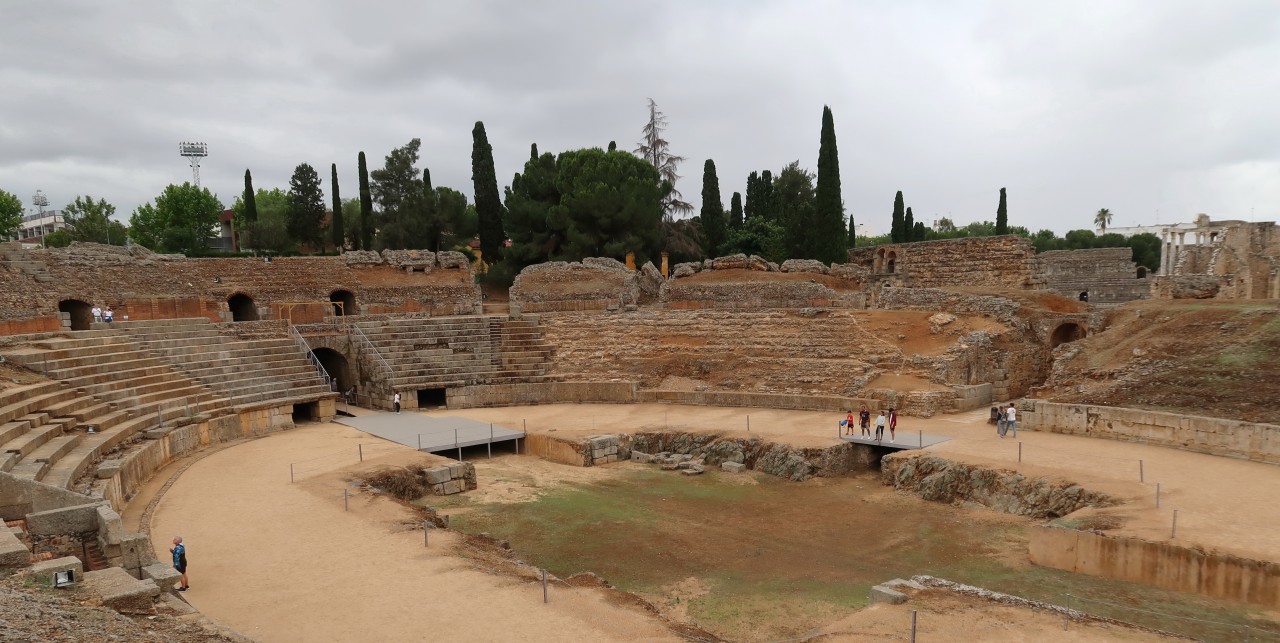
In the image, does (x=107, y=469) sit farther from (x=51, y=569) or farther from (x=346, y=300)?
(x=346, y=300)

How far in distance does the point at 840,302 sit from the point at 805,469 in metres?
13.4

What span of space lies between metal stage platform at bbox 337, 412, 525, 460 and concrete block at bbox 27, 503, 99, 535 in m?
7.54

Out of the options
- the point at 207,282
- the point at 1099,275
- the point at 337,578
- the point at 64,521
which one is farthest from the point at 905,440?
the point at 207,282

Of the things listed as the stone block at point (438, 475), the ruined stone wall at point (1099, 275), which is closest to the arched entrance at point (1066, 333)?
the ruined stone wall at point (1099, 275)

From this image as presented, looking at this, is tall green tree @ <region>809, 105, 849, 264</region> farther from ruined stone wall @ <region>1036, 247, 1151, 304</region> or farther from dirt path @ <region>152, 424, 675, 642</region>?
dirt path @ <region>152, 424, 675, 642</region>

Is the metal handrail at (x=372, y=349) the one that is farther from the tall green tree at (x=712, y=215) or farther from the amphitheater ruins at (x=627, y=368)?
the tall green tree at (x=712, y=215)

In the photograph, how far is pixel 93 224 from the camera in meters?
43.4

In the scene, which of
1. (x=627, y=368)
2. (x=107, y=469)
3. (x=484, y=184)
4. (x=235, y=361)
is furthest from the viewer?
(x=484, y=184)

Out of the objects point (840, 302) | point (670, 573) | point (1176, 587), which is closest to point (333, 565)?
point (670, 573)

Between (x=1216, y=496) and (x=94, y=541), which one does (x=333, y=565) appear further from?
(x=1216, y=496)

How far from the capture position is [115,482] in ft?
37.9

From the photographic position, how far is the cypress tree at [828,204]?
33281mm

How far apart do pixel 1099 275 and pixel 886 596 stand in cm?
3440

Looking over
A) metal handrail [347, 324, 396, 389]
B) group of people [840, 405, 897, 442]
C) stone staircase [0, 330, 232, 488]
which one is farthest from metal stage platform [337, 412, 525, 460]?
group of people [840, 405, 897, 442]
